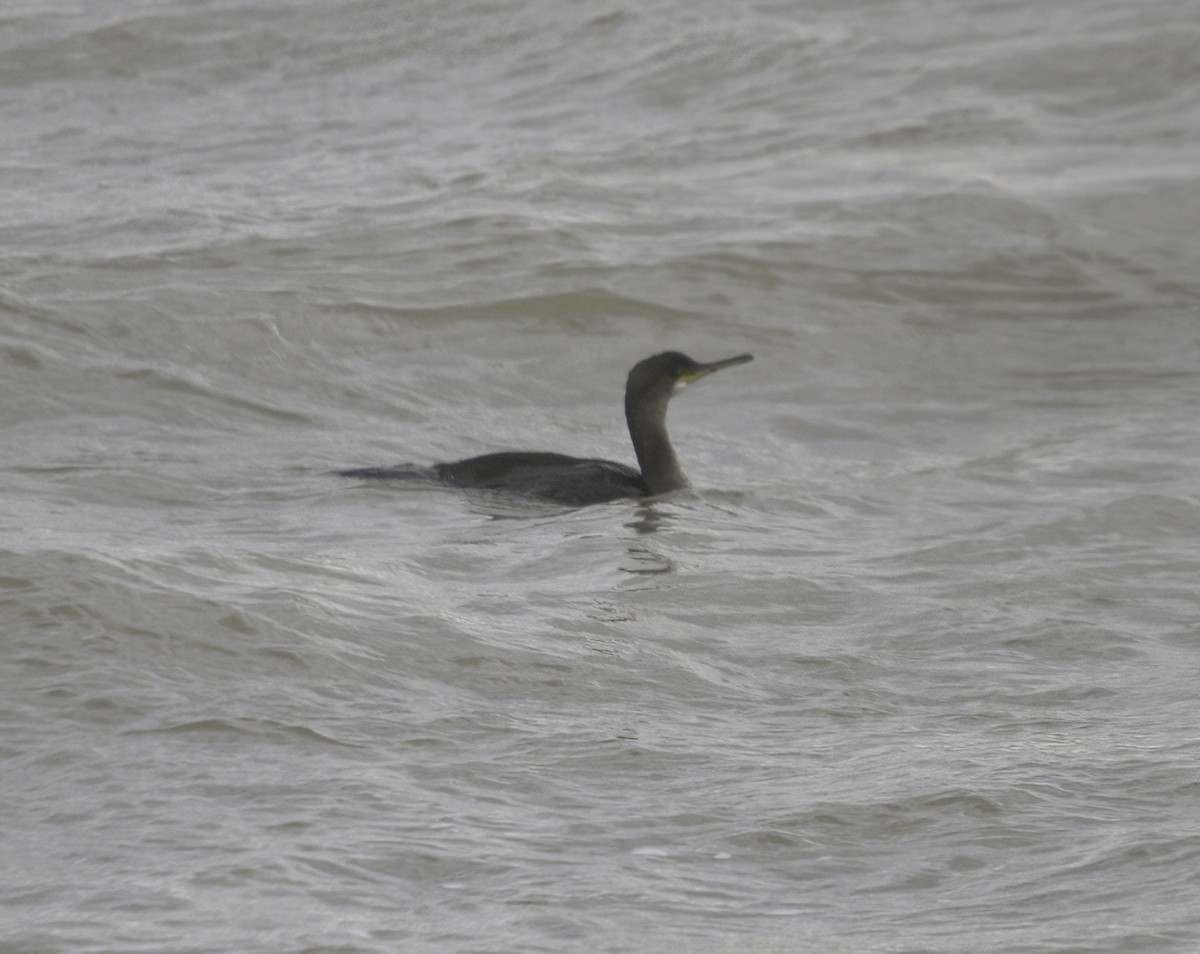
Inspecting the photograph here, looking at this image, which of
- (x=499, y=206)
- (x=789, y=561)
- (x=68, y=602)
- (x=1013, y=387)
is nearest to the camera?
(x=68, y=602)

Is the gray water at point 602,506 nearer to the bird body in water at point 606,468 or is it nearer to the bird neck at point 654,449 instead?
the bird body in water at point 606,468

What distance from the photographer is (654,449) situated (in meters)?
9.92

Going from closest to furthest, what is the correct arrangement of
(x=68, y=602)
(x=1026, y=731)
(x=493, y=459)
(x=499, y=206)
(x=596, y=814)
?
(x=596, y=814)
(x=1026, y=731)
(x=68, y=602)
(x=493, y=459)
(x=499, y=206)

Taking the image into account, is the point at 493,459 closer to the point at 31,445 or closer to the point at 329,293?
the point at 31,445

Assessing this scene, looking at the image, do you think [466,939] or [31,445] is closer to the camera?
[466,939]

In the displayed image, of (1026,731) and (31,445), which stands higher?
(31,445)

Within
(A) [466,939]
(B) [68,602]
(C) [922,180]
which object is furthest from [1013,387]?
(A) [466,939]

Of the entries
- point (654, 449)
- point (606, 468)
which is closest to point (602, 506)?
point (606, 468)

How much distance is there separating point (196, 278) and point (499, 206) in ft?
8.51

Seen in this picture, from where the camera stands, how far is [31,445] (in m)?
9.86

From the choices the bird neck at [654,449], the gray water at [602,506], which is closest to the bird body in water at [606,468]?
the bird neck at [654,449]

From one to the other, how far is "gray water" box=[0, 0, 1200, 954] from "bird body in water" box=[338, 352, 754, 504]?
0.67 feet

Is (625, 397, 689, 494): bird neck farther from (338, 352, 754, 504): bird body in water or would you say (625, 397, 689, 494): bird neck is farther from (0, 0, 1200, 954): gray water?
(0, 0, 1200, 954): gray water

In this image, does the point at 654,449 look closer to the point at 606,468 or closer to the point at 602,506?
the point at 606,468
